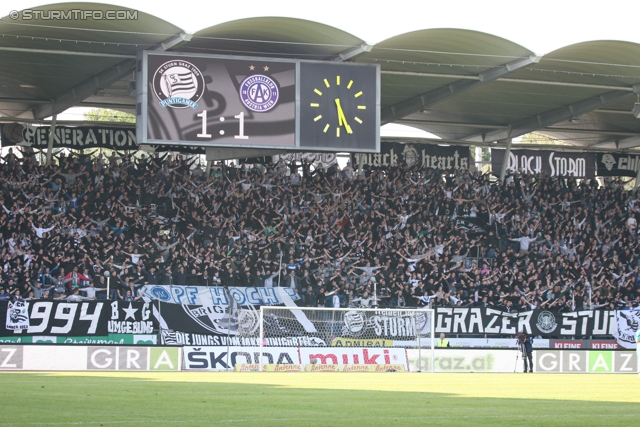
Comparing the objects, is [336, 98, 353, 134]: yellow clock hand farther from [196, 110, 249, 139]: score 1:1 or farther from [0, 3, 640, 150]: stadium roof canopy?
[196, 110, 249, 139]: score 1:1

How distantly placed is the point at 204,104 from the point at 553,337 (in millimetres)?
15529

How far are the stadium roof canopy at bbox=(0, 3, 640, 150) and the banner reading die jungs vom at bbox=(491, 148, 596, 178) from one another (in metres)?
2.36

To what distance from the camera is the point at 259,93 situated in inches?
1123

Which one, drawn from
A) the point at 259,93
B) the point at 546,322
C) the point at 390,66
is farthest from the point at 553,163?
the point at 259,93

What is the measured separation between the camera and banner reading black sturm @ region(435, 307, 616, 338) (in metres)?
33.5

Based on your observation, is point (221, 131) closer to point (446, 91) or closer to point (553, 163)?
point (446, 91)

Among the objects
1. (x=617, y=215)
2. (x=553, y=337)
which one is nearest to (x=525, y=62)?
(x=553, y=337)

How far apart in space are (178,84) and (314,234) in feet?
31.9

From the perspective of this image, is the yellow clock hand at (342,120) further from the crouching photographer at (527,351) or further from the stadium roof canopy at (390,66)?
the crouching photographer at (527,351)

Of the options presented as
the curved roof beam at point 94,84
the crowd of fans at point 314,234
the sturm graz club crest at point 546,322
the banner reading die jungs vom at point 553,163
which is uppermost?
the curved roof beam at point 94,84

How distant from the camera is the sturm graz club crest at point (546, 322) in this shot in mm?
34625

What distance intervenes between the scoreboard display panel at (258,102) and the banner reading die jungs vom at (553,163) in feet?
61.4

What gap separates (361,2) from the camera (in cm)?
3002

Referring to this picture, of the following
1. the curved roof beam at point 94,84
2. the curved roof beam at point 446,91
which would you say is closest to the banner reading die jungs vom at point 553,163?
the curved roof beam at point 446,91
